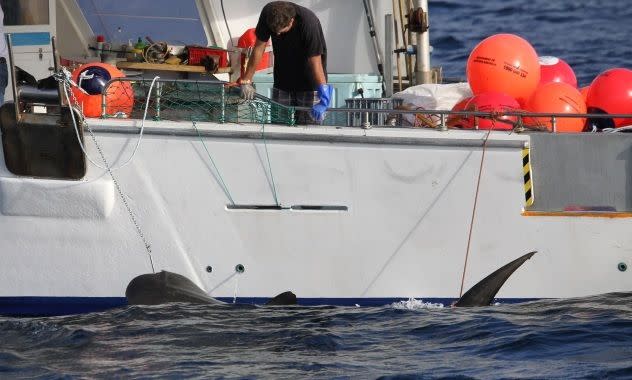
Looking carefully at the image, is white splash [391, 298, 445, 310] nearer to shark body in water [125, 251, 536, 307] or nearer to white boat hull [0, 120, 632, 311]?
white boat hull [0, 120, 632, 311]

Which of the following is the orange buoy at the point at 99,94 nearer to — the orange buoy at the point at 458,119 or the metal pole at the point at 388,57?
the orange buoy at the point at 458,119

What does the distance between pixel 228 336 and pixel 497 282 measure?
85.8 inches

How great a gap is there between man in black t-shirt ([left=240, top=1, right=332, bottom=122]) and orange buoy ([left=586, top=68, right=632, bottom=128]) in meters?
2.28

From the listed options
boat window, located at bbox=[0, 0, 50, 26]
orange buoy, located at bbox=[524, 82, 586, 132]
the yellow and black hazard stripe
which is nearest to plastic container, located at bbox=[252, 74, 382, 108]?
orange buoy, located at bbox=[524, 82, 586, 132]

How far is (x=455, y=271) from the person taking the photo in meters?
10.6

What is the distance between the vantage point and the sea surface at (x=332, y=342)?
29.0 feet

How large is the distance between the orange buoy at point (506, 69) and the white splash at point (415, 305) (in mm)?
1955

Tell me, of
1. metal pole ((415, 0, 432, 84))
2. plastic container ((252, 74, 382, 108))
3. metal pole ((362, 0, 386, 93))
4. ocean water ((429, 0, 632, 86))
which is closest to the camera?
plastic container ((252, 74, 382, 108))

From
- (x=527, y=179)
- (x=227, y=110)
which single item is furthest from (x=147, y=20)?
(x=527, y=179)

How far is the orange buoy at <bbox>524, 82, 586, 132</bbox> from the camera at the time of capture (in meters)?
11.0

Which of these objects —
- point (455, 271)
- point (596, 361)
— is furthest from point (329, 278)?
point (596, 361)

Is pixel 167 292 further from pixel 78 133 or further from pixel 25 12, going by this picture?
pixel 25 12

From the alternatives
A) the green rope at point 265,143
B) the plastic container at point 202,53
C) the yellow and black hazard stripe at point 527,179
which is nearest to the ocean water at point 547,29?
the plastic container at point 202,53

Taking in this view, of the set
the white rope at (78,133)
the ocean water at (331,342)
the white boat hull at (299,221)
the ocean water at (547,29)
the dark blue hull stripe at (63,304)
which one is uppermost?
the ocean water at (547,29)
